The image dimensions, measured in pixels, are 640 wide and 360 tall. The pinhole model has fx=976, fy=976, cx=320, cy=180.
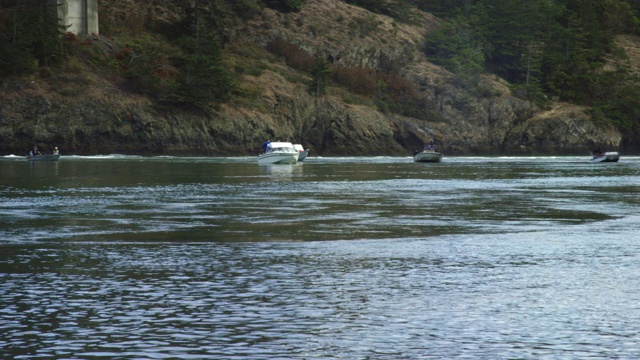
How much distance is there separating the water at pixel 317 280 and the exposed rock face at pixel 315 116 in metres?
71.7

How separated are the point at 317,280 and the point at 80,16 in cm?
11300

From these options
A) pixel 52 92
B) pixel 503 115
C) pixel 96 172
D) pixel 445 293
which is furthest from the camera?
pixel 503 115

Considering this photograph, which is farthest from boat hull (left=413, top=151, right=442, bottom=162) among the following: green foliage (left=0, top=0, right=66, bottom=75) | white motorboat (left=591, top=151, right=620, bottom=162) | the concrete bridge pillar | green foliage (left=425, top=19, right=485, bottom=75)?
the concrete bridge pillar

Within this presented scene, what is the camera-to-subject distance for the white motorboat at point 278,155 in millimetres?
95625

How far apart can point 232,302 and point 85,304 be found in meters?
2.72

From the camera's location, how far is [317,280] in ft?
69.4

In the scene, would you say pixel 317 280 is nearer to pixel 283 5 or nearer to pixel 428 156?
pixel 428 156

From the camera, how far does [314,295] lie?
1927 centimetres

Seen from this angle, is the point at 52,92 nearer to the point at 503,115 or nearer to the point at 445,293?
the point at 503,115

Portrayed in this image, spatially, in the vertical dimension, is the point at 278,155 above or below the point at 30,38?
below

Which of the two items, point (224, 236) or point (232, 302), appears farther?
point (224, 236)

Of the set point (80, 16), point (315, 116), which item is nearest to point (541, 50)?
point (315, 116)

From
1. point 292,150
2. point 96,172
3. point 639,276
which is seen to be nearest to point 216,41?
point 292,150

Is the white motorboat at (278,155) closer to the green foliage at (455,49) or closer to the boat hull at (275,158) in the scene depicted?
the boat hull at (275,158)
